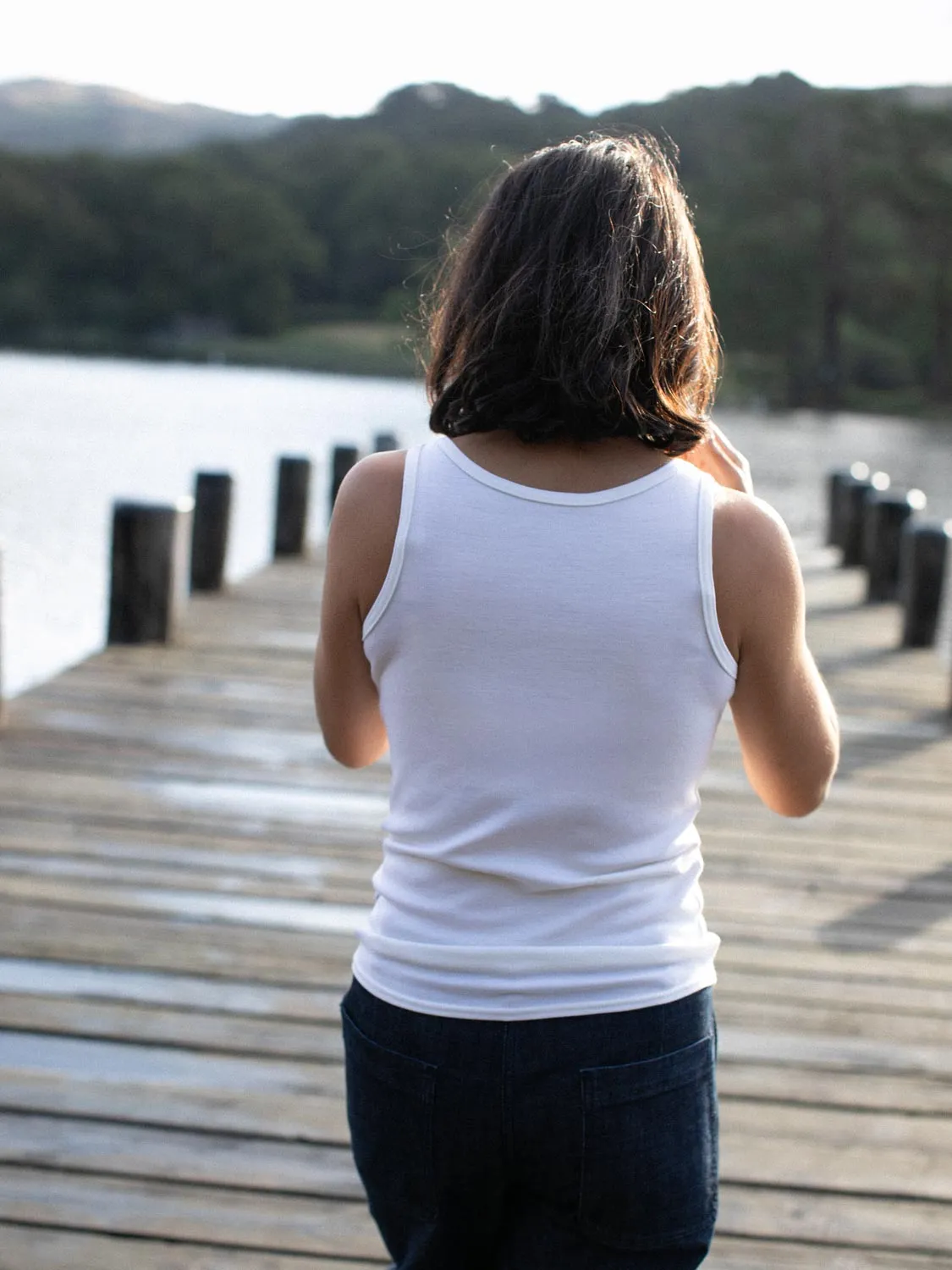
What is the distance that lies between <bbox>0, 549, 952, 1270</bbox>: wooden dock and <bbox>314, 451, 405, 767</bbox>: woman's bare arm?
3.33ft

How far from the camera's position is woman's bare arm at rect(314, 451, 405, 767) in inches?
45.9

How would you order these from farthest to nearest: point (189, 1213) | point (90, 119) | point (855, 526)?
point (90, 119)
point (855, 526)
point (189, 1213)

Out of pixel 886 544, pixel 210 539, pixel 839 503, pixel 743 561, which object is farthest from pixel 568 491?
pixel 839 503

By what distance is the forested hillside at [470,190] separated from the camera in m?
41.3

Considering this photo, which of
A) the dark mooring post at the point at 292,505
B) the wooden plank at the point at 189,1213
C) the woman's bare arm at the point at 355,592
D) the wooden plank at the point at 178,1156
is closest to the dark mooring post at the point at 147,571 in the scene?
the dark mooring post at the point at 292,505

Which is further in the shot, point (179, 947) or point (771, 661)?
point (179, 947)

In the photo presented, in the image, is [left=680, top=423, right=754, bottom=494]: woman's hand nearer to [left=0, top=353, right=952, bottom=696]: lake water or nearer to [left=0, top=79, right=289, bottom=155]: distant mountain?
[left=0, top=353, right=952, bottom=696]: lake water

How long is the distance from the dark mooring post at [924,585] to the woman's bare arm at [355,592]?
261 inches

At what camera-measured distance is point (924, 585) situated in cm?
758

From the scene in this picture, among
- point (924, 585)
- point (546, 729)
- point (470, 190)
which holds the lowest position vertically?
point (924, 585)

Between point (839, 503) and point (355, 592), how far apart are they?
11282mm

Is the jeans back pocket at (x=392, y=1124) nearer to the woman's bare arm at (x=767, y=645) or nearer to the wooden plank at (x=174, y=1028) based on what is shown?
the woman's bare arm at (x=767, y=645)

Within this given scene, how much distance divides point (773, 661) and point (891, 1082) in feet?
5.66

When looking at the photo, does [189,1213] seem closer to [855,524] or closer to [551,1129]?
[551,1129]
